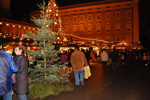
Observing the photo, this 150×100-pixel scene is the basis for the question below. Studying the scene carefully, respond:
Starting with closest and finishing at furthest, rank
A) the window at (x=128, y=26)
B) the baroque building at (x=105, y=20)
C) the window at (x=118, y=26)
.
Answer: the baroque building at (x=105, y=20) < the window at (x=128, y=26) < the window at (x=118, y=26)

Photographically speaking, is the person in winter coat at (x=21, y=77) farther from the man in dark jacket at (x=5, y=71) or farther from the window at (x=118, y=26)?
the window at (x=118, y=26)

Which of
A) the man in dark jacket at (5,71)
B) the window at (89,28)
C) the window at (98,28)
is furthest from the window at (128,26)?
the man in dark jacket at (5,71)

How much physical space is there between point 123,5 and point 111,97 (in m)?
52.4

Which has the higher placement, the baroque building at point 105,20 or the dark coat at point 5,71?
the baroque building at point 105,20

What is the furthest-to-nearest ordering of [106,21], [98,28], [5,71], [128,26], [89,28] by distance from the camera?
[89,28] < [98,28] < [106,21] < [128,26] < [5,71]

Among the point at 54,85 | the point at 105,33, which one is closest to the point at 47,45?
the point at 54,85

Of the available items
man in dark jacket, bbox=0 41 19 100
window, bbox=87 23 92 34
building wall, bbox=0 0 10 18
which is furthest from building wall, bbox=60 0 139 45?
man in dark jacket, bbox=0 41 19 100

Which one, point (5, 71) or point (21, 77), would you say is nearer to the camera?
point (5, 71)

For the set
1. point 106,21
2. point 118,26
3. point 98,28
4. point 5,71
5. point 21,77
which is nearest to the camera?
point 5,71

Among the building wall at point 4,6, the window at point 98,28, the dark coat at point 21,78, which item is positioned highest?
the window at point 98,28

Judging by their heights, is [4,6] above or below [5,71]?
above

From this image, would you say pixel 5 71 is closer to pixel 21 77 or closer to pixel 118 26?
pixel 21 77

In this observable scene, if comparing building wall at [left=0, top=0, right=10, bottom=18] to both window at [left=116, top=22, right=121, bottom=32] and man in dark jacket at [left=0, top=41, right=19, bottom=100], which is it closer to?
man in dark jacket at [left=0, top=41, right=19, bottom=100]

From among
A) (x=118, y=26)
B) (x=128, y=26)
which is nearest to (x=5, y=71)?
(x=128, y=26)
